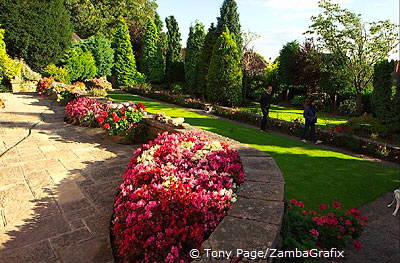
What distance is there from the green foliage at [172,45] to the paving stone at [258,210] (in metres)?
25.0

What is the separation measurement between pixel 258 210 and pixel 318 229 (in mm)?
1721

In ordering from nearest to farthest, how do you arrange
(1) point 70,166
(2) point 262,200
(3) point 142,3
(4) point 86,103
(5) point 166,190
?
(2) point 262,200 → (5) point 166,190 → (1) point 70,166 → (4) point 86,103 → (3) point 142,3

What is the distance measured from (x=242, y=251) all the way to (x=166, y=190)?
1318 mm

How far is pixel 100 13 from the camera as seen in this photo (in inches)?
1389

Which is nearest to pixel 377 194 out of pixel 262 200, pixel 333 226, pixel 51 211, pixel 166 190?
pixel 333 226

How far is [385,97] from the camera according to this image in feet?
34.6

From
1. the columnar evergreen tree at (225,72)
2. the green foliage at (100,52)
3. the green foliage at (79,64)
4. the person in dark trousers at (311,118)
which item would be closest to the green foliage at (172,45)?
Answer: the green foliage at (100,52)

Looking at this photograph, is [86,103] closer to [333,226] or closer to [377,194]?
[333,226]

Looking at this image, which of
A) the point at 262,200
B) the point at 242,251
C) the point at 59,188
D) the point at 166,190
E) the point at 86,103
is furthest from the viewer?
the point at 86,103

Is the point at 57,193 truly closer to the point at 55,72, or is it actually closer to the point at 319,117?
the point at 319,117

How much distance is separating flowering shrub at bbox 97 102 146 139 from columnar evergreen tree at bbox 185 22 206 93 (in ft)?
42.3

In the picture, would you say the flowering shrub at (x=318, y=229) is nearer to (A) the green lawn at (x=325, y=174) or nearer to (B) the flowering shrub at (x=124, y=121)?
(A) the green lawn at (x=325, y=174)

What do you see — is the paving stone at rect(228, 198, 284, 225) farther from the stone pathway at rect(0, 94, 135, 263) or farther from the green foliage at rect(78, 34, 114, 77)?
the green foliage at rect(78, 34, 114, 77)

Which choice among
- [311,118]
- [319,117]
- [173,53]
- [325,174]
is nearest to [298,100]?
[319,117]
